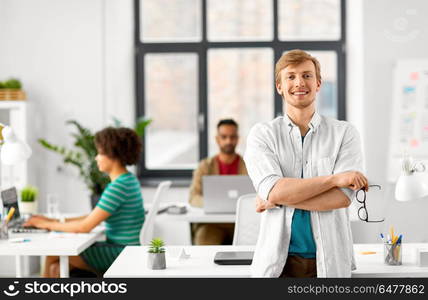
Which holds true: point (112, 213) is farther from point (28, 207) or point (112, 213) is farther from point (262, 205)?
point (262, 205)

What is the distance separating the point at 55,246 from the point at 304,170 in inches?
66.2

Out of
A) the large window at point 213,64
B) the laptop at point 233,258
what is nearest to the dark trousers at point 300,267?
the laptop at point 233,258

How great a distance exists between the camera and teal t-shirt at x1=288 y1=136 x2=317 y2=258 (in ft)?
8.41

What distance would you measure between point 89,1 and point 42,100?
1038mm

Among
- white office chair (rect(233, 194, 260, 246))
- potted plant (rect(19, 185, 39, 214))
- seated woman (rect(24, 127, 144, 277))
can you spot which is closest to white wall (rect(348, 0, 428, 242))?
white office chair (rect(233, 194, 260, 246))

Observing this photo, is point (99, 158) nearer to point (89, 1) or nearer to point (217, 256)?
point (217, 256)

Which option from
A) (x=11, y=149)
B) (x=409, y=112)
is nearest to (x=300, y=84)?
(x=11, y=149)

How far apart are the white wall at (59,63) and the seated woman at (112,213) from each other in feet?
8.03

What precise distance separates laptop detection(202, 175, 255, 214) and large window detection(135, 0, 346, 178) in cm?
225

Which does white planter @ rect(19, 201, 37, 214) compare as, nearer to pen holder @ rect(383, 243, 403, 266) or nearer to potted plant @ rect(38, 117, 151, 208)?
potted plant @ rect(38, 117, 151, 208)

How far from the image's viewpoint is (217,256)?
3102 mm

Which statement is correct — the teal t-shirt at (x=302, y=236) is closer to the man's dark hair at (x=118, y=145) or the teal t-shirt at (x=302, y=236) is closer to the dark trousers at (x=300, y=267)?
the dark trousers at (x=300, y=267)

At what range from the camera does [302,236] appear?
2.56 meters

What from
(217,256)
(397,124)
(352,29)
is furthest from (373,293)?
(352,29)
